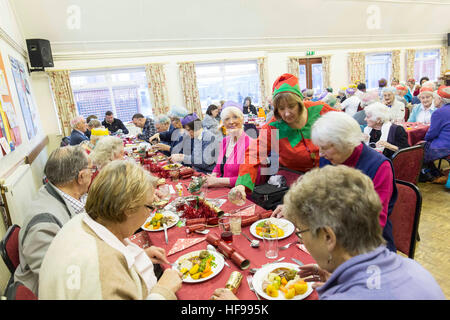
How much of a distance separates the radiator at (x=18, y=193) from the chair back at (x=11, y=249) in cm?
115

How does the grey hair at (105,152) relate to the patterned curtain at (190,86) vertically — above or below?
below

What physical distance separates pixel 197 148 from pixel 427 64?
51.2 feet

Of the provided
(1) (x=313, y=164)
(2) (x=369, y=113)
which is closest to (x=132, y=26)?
(2) (x=369, y=113)

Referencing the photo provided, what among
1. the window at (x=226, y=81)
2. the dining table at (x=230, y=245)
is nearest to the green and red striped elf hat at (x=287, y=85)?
the dining table at (x=230, y=245)

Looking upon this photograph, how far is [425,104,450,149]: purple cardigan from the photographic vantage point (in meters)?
4.04

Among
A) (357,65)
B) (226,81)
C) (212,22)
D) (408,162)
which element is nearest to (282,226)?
(408,162)

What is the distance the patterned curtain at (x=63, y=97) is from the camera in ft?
25.0

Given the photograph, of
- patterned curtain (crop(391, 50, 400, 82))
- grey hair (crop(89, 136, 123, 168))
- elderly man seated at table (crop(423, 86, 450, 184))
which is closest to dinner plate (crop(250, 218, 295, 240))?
grey hair (crop(89, 136, 123, 168))

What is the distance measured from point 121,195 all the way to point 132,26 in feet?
25.5

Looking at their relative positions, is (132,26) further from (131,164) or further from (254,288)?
(254,288)

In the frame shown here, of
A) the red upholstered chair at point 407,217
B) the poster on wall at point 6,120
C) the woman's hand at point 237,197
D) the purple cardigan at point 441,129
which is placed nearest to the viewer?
the red upholstered chair at point 407,217

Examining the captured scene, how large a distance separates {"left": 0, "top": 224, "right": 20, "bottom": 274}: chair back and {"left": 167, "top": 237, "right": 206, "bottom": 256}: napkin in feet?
2.65

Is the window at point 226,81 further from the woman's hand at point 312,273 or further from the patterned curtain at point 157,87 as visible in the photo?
the woman's hand at point 312,273

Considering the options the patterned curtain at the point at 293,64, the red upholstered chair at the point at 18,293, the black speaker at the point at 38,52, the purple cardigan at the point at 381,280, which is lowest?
the red upholstered chair at the point at 18,293
